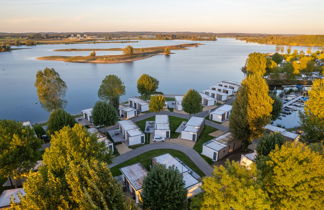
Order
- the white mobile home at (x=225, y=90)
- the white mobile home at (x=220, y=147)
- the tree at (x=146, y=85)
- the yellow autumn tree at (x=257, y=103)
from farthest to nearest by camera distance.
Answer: the white mobile home at (x=225, y=90) < the tree at (x=146, y=85) < the white mobile home at (x=220, y=147) < the yellow autumn tree at (x=257, y=103)

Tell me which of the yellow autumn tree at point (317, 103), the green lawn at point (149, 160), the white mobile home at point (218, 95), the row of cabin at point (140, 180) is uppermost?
the yellow autumn tree at point (317, 103)

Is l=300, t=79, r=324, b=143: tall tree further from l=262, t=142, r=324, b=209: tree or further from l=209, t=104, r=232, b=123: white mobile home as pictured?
l=209, t=104, r=232, b=123: white mobile home

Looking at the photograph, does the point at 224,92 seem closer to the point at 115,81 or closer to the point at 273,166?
the point at 115,81

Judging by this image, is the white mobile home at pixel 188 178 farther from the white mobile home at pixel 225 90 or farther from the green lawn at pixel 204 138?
the white mobile home at pixel 225 90

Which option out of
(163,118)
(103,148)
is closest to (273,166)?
(103,148)

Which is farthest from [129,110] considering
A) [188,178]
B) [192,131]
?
[188,178]

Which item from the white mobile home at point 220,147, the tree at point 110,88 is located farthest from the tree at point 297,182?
the tree at point 110,88
